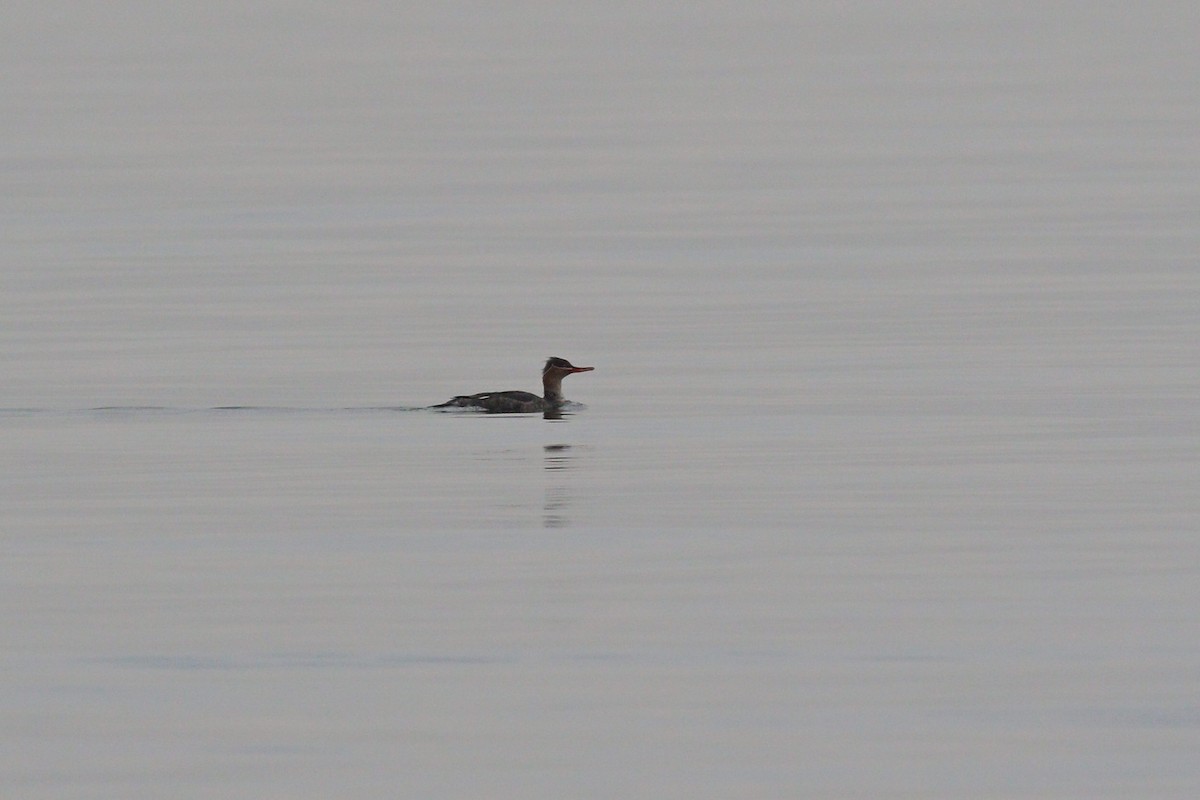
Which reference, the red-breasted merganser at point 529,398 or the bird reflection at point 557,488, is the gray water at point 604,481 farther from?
the red-breasted merganser at point 529,398

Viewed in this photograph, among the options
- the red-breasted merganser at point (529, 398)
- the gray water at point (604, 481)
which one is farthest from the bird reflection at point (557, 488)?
the red-breasted merganser at point (529, 398)

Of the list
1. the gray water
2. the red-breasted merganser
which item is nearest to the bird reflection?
the gray water

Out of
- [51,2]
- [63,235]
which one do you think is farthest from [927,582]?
[51,2]

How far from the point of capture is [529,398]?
22547 millimetres

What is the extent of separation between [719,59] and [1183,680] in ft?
277

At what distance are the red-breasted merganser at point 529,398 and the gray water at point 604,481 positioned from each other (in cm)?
18

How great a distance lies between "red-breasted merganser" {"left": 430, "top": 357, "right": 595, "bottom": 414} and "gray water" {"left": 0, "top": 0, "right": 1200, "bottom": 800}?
18 cm

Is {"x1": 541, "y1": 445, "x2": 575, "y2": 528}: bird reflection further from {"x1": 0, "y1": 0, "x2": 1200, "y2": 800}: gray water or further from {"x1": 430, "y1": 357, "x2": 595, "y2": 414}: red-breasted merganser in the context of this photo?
{"x1": 430, "y1": 357, "x2": 595, "y2": 414}: red-breasted merganser

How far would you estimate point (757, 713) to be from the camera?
11.5 m

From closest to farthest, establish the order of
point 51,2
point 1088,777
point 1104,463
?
point 1088,777 → point 1104,463 → point 51,2

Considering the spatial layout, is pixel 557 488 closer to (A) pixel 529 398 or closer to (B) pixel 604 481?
(B) pixel 604 481

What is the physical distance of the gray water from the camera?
36.6 ft

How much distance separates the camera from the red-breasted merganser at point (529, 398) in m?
22.0

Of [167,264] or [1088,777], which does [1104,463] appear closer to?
[1088,777]
